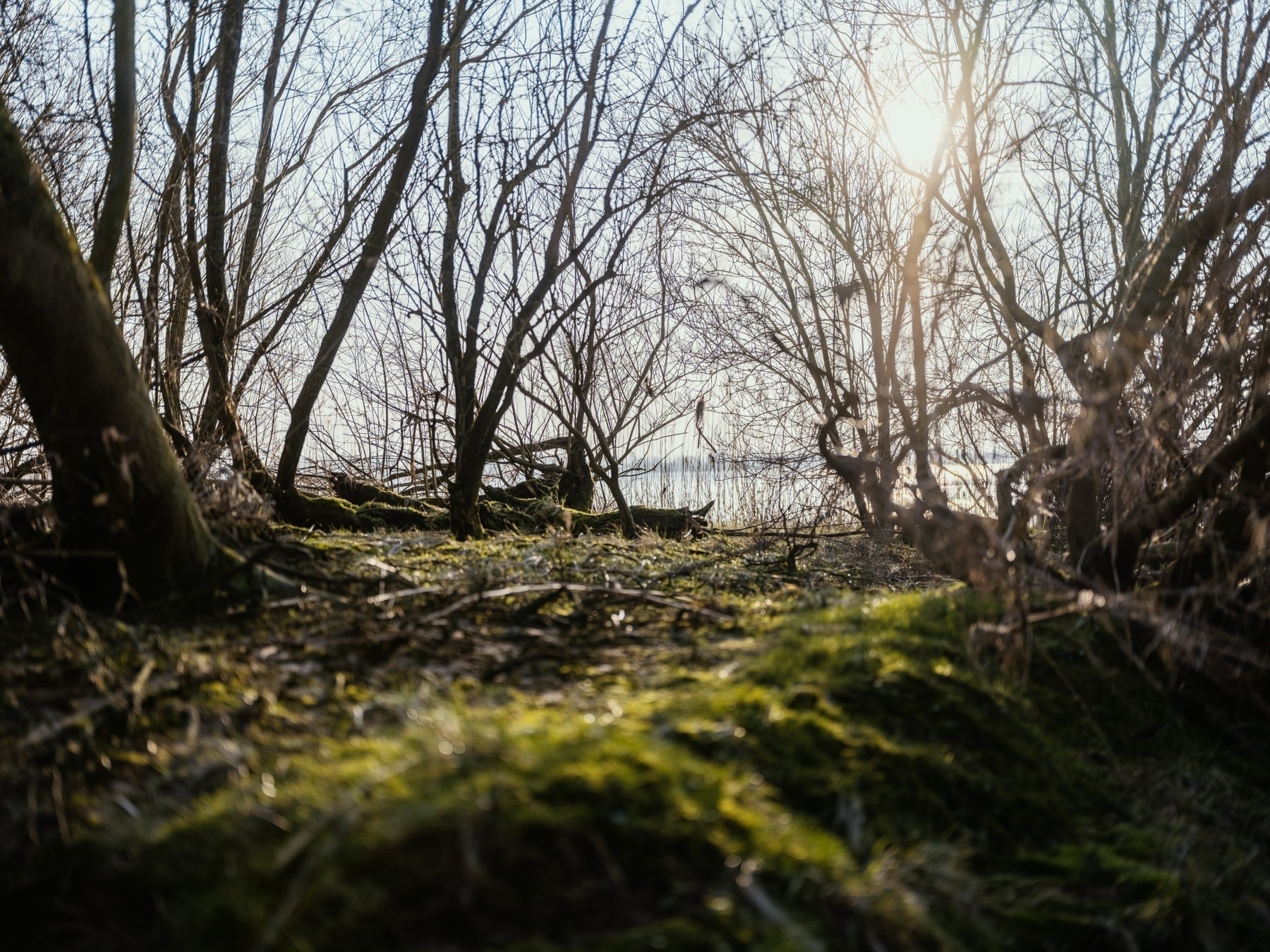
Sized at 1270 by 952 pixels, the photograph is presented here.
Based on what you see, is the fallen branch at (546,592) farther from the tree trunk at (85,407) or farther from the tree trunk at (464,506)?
the tree trunk at (464,506)

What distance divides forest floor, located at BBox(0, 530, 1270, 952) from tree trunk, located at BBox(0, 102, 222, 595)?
24 cm

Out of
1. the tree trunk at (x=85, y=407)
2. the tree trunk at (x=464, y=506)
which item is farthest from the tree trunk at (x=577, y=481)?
the tree trunk at (x=85, y=407)

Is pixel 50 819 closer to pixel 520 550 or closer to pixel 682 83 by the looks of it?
pixel 520 550

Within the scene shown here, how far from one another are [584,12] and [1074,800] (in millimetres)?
5351

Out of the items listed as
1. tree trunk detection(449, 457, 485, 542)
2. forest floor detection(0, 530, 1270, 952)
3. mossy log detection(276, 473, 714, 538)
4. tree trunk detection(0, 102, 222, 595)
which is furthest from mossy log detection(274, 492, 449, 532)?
tree trunk detection(0, 102, 222, 595)

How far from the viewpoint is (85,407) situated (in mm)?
2900

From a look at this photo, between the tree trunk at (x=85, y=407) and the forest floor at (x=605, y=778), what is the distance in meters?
0.24

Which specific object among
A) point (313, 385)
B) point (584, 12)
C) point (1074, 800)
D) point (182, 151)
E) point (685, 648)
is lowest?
point (1074, 800)

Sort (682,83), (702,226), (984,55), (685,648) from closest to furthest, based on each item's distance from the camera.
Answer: (685,648)
(984,55)
(682,83)
(702,226)

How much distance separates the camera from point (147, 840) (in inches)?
64.6

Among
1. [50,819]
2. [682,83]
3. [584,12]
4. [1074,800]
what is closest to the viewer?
[50,819]

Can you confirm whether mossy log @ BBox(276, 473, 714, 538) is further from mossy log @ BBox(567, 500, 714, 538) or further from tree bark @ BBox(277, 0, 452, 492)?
tree bark @ BBox(277, 0, 452, 492)

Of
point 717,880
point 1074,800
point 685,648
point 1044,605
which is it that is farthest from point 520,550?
point 717,880

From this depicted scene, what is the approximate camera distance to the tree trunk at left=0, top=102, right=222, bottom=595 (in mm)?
2793
